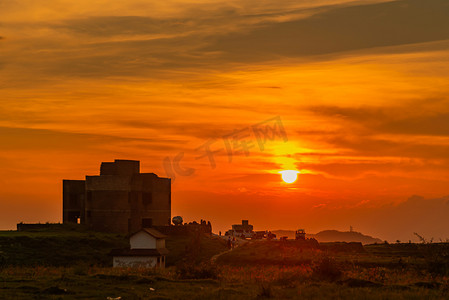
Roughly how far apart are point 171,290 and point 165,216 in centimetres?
8101

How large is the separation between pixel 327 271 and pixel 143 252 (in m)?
32.0

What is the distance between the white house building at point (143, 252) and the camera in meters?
72.8

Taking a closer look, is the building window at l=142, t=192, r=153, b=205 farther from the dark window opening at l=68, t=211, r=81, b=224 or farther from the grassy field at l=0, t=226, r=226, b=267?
the grassy field at l=0, t=226, r=226, b=267

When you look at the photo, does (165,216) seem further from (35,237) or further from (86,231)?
(35,237)

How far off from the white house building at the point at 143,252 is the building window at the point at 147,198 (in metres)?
40.6

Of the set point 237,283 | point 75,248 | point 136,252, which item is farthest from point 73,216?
point 237,283

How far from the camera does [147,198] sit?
120188mm

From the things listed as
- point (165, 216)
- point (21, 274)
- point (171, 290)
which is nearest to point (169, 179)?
point (165, 216)

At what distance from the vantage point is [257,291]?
132 feet

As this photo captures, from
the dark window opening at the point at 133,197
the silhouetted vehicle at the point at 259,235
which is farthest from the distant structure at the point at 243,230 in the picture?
the dark window opening at the point at 133,197

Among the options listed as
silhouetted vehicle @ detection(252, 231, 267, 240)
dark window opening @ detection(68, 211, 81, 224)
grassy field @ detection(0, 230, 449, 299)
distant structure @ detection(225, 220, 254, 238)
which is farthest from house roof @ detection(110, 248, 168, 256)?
distant structure @ detection(225, 220, 254, 238)

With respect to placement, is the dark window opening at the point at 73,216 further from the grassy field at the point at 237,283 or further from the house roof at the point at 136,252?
the grassy field at the point at 237,283

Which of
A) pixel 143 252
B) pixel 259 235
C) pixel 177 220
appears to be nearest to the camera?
pixel 143 252

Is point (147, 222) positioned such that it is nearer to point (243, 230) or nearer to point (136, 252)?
point (243, 230)
